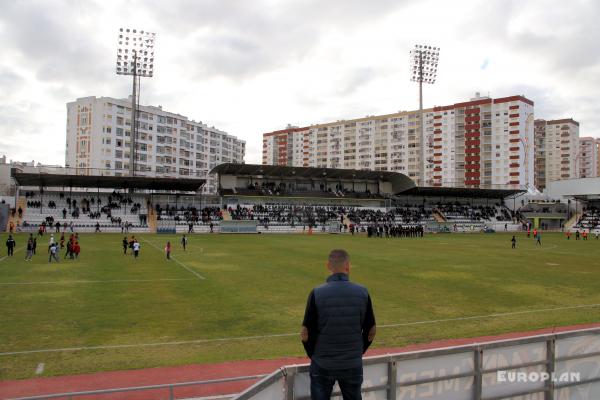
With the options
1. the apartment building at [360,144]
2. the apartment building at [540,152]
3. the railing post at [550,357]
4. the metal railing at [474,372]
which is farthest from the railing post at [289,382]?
the apartment building at [540,152]

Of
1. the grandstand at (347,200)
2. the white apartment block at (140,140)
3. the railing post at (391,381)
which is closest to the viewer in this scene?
the railing post at (391,381)

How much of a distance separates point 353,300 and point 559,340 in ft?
9.09

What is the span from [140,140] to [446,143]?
7881cm

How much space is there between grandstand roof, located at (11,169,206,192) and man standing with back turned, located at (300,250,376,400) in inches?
2463

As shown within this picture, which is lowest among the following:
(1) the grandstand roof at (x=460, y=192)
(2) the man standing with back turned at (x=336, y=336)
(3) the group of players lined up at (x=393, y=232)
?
(3) the group of players lined up at (x=393, y=232)

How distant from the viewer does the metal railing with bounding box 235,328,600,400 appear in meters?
4.19

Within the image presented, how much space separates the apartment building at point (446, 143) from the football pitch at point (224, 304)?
77621 millimetres

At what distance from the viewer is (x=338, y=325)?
419cm

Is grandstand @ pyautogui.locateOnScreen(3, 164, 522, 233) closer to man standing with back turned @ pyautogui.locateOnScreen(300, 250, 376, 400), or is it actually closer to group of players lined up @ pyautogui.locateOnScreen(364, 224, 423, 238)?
group of players lined up @ pyautogui.locateOnScreen(364, 224, 423, 238)

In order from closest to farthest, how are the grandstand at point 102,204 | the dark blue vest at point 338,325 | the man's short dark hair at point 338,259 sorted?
the dark blue vest at point 338,325
the man's short dark hair at point 338,259
the grandstand at point 102,204

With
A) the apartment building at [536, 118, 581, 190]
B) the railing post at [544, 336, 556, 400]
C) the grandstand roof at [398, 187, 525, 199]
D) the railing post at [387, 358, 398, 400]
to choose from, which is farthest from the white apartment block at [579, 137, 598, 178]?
the railing post at [387, 358, 398, 400]

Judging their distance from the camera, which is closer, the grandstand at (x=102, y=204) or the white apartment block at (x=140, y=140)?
the grandstand at (x=102, y=204)

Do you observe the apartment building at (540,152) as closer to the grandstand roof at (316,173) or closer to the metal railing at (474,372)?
the grandstand roof at (316,173)

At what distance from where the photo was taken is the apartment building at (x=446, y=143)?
11419 centimetres
